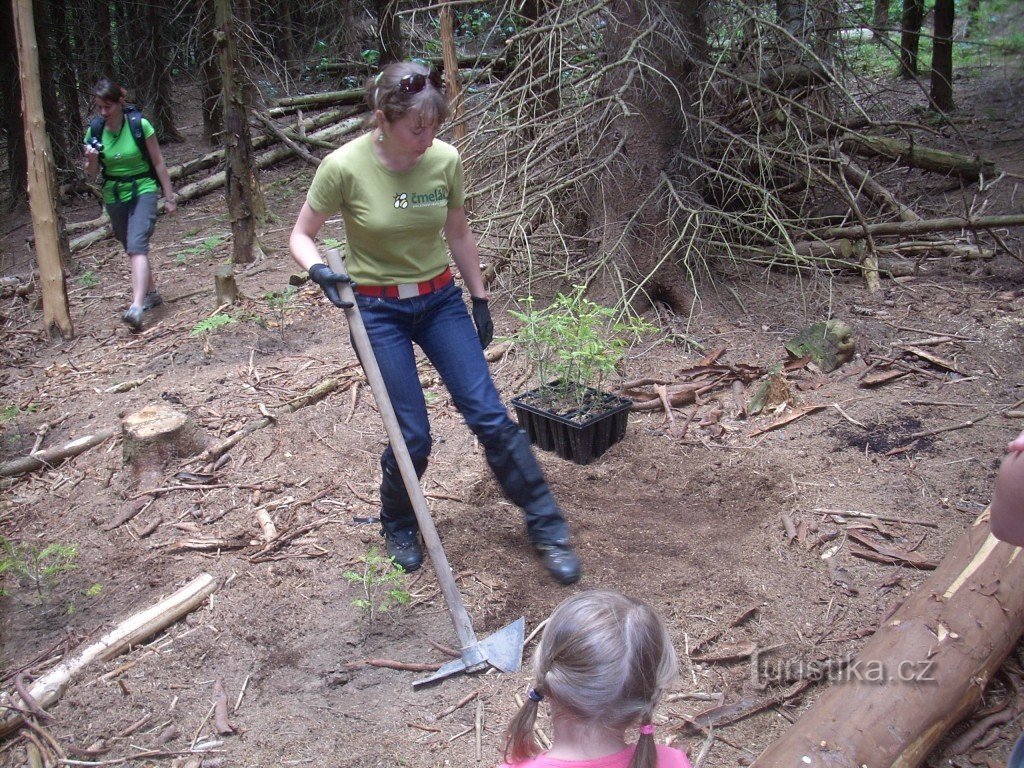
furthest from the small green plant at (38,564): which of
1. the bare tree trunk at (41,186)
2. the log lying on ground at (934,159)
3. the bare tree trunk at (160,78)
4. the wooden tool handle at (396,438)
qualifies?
the bare tree trunk at (160,78)

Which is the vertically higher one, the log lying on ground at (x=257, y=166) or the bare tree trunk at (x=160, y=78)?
the bare tree trunk at (x=160, y=78)

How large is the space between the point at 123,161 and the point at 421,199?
4963mm

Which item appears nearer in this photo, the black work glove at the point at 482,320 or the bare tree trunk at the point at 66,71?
the black work glove at the point at 482,320

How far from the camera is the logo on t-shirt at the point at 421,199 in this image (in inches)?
128

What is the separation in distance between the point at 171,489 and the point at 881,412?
3.89 metres

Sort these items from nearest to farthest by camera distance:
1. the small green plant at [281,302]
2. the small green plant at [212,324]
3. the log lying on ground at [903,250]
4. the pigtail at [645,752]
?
the pigtail at [645,752], the small green plant at [212,324], the log lying on ground at [903,250], the small green plant at [281,302]

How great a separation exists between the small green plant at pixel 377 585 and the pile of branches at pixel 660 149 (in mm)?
2616

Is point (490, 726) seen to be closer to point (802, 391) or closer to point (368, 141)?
point (368, 141)

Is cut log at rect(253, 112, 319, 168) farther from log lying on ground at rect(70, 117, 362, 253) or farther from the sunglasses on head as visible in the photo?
the sunglasses on head

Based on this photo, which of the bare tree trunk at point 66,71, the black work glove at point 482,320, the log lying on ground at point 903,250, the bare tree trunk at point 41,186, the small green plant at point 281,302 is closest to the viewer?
the black work glove at point 482,320

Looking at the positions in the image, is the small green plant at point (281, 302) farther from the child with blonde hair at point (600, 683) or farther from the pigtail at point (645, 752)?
the pigtail at point (645, 752)

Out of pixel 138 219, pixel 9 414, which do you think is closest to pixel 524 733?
pixel 9 414

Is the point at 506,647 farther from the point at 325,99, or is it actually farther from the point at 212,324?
the point at 325,99

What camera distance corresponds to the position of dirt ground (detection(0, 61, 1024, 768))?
2.97 meters
